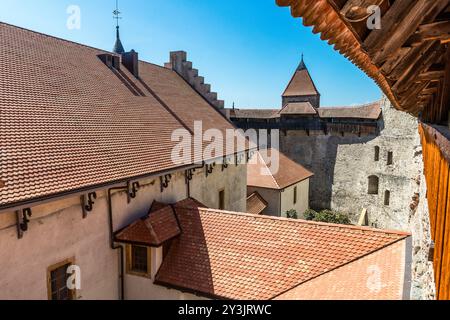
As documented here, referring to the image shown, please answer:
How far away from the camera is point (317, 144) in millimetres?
26906

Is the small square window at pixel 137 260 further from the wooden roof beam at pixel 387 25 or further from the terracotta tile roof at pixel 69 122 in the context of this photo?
the wooden roof beam at pixel 387 25

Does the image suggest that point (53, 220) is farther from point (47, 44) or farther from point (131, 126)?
point (47, 44)

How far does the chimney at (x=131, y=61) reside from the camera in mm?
14148

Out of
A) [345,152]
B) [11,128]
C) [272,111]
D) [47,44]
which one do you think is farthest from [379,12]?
[272,111]

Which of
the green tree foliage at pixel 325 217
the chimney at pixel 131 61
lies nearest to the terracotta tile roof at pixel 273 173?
the green tree foliage at pixel 325 217

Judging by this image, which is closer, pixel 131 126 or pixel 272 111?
pixel 131 126

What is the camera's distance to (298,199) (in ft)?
72.7

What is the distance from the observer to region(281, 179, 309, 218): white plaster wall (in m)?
19.6

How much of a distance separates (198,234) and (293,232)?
266 cm

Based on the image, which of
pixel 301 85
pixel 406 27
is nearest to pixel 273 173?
pixel 301 85

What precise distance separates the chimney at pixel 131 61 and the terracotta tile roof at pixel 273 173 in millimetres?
9624

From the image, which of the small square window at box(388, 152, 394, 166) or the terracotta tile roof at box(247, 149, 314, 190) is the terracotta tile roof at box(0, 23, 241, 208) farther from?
the small square window at box(388, 152, 394, 166)

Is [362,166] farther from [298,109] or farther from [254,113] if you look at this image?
[254,113]

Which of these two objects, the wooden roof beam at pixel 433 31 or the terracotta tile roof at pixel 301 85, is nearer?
the wooden roof beam at pixel 433 31
